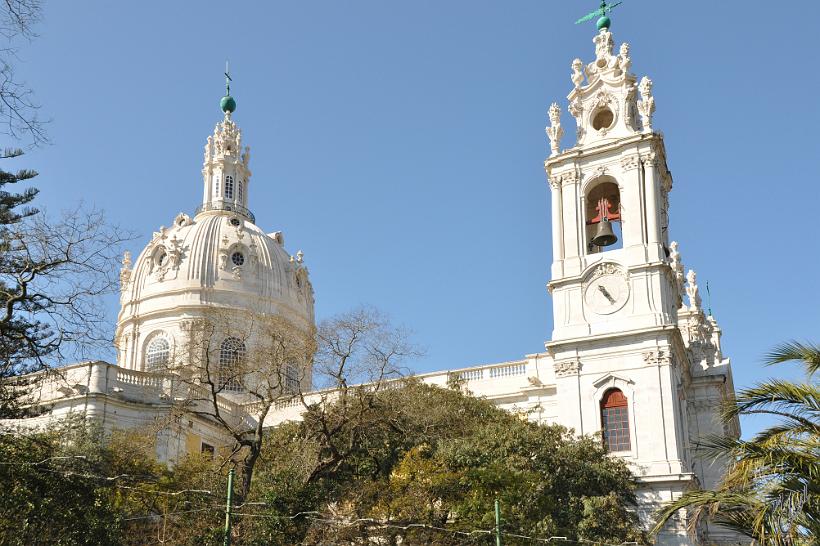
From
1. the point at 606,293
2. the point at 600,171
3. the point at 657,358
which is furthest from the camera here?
the point at 600,171

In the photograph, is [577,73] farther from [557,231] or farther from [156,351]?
[156,351]

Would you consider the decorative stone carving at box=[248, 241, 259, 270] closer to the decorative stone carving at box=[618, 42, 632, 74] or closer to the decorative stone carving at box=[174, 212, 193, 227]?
the decorative stone carving at box=[174, 212, 193, 227]

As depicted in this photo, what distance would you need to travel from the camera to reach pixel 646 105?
40531 millimetres

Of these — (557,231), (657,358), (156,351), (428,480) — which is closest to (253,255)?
(156,351)

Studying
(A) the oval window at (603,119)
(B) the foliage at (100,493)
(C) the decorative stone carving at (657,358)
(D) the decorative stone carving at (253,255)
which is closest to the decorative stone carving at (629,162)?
(A) the oval window at (603,119)

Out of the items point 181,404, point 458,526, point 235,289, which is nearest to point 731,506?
point 458,526

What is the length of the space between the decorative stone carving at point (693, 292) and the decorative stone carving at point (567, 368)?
1392cm

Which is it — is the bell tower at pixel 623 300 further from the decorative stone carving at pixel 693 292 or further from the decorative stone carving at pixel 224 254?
the decorative stone carving at pixel 224 254

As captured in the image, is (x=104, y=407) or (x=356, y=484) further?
(x=104, y=407)

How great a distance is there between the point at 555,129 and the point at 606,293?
7826 millimetres

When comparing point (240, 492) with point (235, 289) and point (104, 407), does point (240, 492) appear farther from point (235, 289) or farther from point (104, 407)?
point (235, 289)

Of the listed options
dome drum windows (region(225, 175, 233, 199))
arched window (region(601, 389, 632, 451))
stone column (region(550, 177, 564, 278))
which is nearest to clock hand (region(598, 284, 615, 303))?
stone column (region(550, 177, 564, 278))

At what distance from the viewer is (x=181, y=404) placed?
3500 cm

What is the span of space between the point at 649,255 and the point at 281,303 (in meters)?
23.9
